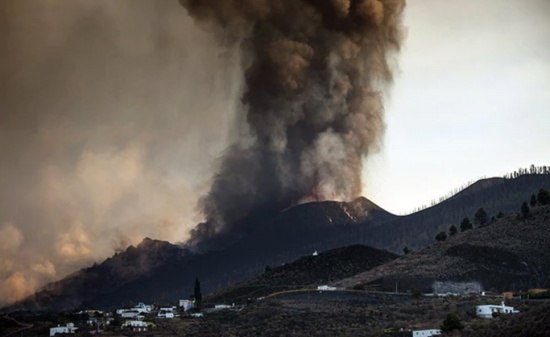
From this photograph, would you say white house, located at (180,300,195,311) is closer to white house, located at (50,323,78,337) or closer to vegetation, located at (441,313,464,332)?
white house, located at (50,323,78,337)

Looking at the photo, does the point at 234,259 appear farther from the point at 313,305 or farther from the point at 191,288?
the point at 313,305

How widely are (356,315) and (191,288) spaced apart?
97.8m

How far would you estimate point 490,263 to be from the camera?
106 m

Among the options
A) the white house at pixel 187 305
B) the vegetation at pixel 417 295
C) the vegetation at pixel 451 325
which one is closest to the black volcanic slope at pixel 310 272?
the white house at pixel 187 305

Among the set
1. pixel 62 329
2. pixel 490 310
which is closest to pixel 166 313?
pixel 62 329

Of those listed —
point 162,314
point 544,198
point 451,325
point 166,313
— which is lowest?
point 451,325

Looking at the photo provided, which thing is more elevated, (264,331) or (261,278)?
(261,278)

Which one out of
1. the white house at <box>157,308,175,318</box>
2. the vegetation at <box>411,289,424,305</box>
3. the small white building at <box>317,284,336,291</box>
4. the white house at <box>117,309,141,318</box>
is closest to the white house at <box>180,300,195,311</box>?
the white house at <box>157,308,175,318</box>

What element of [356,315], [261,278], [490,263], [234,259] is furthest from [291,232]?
[356,315]

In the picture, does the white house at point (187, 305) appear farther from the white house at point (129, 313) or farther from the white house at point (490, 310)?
the white house at point (490, 310)

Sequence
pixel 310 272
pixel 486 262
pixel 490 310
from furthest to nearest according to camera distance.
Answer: pixel 310 272
pixel 486 262
pixel 490 310

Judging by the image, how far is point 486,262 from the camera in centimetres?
10569

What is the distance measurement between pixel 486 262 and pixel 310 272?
31.5 m

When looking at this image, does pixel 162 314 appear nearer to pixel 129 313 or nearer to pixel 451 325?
pixel 129 313
